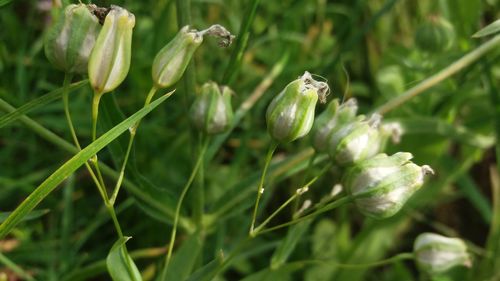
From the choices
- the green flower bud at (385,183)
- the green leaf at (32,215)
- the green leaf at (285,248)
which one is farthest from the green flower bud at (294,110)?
the green leaf at (32,215)

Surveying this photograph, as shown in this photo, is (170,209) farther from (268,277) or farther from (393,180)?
(393,180)

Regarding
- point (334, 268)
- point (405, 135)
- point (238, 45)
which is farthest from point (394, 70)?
point (238, 45)

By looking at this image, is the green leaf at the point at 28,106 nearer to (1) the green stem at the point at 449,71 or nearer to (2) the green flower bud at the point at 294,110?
(2) the green flower bud at the point at 294,110

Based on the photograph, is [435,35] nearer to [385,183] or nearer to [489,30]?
[489,30]

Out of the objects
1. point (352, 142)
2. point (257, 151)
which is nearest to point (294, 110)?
point (352, 142)

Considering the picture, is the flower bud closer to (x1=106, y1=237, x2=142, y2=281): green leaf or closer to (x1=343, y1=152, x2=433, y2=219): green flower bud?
(x1=343, y1=152, x2=433, y2=219): green flower bud
